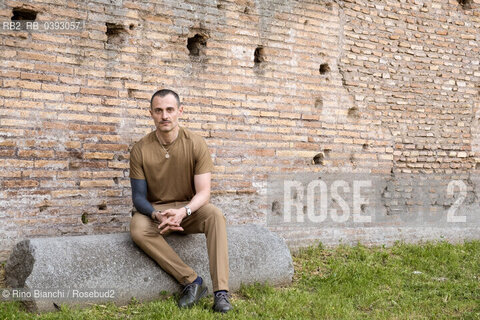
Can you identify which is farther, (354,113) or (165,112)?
(354,113)

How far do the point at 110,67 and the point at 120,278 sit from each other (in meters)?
2.24

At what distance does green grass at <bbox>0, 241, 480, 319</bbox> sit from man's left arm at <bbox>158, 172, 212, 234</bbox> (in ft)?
2.03

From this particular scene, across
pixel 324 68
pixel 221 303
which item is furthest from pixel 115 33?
pixel 221 303

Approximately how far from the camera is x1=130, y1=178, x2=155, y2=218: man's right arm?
14.1 feet

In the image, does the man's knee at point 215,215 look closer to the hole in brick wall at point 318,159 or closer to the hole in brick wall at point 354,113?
the hole in brick wall at point 318,159

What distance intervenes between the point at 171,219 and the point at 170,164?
513 millimetres

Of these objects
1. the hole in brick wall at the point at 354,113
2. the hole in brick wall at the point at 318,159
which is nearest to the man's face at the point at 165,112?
the hole in brick wall at the point at 318,159

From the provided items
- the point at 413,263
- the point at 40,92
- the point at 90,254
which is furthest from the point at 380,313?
the point at 40,92

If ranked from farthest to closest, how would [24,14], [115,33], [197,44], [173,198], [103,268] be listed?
[197,44] < [115,33] < [24,14] < [173,198] < [103,268]

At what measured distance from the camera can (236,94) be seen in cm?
591

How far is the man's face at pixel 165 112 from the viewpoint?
4305 millimetres

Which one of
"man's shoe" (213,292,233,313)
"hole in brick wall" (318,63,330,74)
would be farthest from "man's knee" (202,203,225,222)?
"hole in brick wall" (318,63,330,74)

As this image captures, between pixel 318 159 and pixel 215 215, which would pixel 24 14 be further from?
pixel 318 159

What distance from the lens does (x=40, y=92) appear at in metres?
4.88
